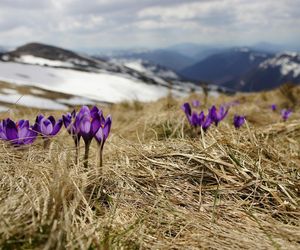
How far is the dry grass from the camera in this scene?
2.09 m

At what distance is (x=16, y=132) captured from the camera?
3.23 metres

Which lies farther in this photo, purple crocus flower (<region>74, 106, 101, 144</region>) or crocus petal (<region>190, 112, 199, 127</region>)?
crocus petal (<region>190, 112, 199, 127</region>)

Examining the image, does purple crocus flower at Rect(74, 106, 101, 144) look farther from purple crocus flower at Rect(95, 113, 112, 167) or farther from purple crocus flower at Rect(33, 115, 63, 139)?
purple crocus flower at Rect(33, 115, 63, 139)

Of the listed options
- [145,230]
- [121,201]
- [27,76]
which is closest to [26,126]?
[121,201]

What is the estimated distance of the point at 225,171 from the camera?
3.15m

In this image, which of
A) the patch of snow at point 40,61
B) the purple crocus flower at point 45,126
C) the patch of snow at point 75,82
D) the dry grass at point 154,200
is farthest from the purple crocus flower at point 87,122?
the patch of snow at point 40,61

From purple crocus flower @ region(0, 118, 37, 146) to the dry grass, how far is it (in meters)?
0.11

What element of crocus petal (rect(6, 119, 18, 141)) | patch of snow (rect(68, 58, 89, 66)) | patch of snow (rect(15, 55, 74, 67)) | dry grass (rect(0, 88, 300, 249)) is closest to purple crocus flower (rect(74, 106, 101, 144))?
dry grass (rect(0, 88, 300, 249))

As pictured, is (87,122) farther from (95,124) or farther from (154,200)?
(154,200)

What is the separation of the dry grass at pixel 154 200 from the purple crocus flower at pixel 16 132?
0.35 ft

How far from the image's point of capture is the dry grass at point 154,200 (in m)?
2.09

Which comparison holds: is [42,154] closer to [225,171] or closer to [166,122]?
[225,171]

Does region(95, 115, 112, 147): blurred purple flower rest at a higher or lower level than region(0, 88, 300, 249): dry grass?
higher

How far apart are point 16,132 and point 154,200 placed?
1.11 meters
